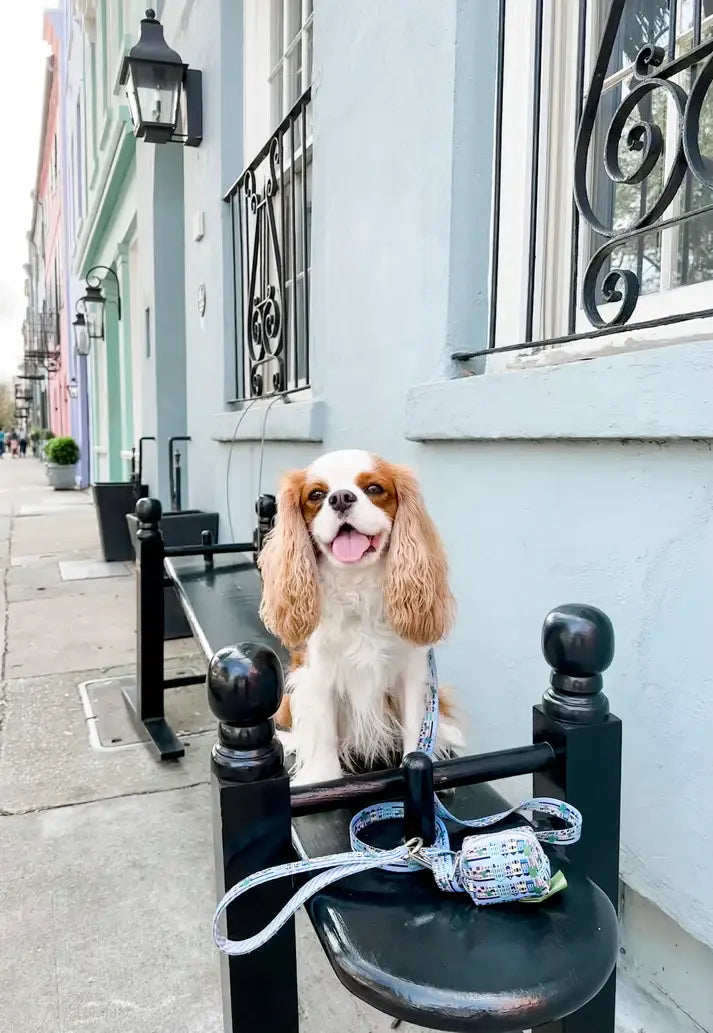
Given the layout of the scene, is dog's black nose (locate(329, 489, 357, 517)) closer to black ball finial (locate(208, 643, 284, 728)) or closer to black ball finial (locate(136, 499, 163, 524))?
black ball finial (locate(208, 643, 284, 728))

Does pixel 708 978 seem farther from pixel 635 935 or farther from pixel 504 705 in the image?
pixel 504 705

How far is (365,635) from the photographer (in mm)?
1436

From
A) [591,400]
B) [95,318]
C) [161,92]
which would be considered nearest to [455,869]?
[591,400]

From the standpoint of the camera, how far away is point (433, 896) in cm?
99

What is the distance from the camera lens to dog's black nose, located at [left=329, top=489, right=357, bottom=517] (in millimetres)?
1358

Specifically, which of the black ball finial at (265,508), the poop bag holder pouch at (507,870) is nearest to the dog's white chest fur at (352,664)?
the poop bag holder pouch at (507,870)

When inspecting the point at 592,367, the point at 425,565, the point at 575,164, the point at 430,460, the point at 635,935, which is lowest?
the point at 635,935

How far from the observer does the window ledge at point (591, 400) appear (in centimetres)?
135

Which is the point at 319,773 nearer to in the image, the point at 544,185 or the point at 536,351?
the point at 536,351

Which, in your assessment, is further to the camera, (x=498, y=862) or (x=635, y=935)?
A: (x=635, y=935)

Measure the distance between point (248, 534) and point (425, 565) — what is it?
11.0ft

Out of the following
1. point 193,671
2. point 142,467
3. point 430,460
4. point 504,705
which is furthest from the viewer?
point 142,467

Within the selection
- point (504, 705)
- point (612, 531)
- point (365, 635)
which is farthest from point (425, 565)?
point (504, 705)

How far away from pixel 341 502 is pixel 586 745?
23.4 inches
